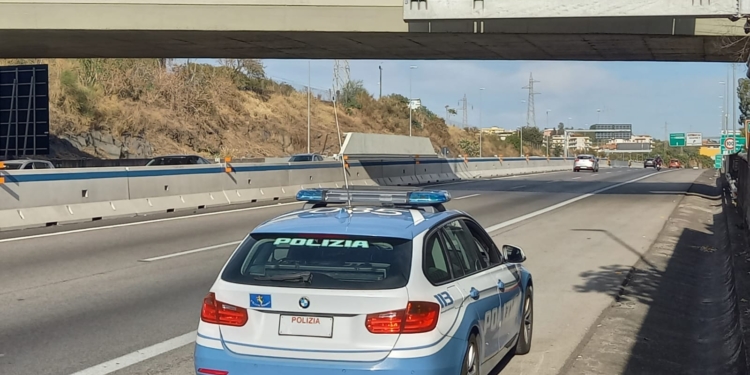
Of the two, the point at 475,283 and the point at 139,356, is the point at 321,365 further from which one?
the point at 139,356

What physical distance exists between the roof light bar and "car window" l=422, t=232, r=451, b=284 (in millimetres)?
658

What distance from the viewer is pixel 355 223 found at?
5523 millimetres

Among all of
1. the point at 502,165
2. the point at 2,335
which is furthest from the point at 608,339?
the point at 502,165

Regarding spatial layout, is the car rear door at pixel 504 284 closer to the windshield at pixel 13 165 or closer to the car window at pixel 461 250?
the car window at pixel 461 250

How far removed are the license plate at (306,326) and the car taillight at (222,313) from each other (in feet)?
0.84

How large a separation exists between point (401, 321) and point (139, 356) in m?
3.28

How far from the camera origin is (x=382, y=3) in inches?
968

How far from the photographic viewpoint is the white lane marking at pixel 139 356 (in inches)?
266

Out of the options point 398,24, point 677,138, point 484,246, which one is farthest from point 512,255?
point 677,138

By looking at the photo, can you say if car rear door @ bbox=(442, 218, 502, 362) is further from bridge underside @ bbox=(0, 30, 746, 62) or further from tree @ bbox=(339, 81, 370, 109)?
tree @ bbox=(339, 81, 370, 109)

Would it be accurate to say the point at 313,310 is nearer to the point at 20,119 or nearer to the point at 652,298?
the point at 652,298

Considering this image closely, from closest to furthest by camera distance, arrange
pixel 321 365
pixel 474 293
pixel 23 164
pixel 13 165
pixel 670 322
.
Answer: pixel 321 365 → pixel 474 293 → pixel 670 322 → pixel 23 164 → pixel 13 165

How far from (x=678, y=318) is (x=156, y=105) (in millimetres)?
50415

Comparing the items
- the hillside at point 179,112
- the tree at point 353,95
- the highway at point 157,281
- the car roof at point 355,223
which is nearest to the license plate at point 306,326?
the car roof at point 355,223
